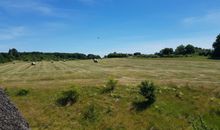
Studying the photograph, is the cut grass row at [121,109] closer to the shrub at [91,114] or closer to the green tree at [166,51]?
the shrub at [91,114]

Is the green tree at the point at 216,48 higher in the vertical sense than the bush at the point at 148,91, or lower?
higher

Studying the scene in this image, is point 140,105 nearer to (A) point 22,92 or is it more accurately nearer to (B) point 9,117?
(A) point 22,92

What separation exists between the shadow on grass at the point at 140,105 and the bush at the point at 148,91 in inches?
16.5

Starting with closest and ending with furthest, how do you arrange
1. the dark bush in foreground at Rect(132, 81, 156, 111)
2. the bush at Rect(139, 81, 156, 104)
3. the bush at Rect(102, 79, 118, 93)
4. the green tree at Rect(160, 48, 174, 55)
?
1. the dark bush in foreground at Rect(132, 81, 156, 111)
2. the bush at Rect(139, 81, 156, 104)
3. the bush at Rect(102, 79, 118, 93)
4. the green tree at Rect(160, 48, 174, 55)

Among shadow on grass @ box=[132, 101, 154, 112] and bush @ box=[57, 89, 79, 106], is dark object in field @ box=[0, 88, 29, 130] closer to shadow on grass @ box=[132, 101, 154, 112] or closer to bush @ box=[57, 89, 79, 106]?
shadow on grass @ box=[132, 101, 154, 112]

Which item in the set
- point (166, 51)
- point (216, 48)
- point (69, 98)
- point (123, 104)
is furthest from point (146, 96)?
point (166, 51)

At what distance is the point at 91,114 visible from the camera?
5269cm

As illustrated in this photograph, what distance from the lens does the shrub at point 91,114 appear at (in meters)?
51.9

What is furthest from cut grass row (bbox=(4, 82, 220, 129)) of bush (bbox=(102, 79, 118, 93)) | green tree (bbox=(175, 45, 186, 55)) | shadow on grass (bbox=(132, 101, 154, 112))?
green tree (bbox=(175, 45, 186, 55))

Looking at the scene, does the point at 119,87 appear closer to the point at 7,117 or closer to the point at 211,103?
the point at 211,103

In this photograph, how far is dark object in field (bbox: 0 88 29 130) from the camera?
21328 mm

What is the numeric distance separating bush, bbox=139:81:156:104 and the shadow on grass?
0.42 metres

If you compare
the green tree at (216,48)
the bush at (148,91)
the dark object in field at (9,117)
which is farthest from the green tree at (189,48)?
the dark object in field at (9,117)

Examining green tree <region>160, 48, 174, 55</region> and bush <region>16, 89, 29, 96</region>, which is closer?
bush <region>16, 89, 29, 96</region>
